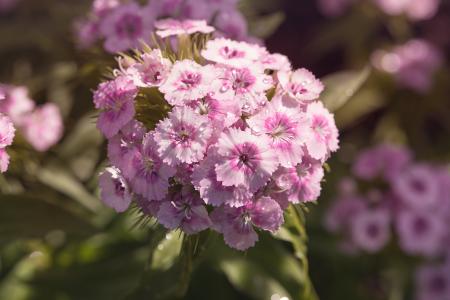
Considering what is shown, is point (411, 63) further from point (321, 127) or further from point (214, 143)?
point (214, 143)

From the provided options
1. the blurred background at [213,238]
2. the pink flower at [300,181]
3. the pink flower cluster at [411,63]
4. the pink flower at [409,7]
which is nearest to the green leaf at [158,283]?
the blurred background at [213,238]

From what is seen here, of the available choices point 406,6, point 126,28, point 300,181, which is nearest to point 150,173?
point 300,181

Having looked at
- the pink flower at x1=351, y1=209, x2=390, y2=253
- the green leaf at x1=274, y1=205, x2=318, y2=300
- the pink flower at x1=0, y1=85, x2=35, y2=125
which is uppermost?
the green leaf at x1=274, y1=205, x2=318, y2=300

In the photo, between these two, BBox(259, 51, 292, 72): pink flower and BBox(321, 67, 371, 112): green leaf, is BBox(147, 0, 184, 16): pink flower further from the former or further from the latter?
BBox(321, 67, 371, 112): green leaf

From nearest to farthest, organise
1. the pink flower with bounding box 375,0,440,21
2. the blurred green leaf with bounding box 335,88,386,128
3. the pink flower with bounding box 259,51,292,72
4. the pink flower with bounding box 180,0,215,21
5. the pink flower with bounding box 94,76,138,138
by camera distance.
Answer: the pink flower with bounding box 94,76,138,138, the pink flower with bounding box 259,51,292,72, the pink flower with bounding box 180,0,215,21, the blurred green leaf with bounding box 335,88,386,128, the pink flower with bounding box 375,0,440,21

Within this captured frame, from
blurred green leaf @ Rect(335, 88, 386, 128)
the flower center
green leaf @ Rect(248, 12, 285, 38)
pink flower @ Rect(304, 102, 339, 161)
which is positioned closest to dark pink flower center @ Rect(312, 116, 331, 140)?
pink flower @ Rect(304, 102, 339, 161)

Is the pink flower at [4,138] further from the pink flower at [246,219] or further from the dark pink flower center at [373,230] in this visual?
the dark pink flower center at [373,230]

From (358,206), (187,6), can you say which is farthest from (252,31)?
(358,206)
